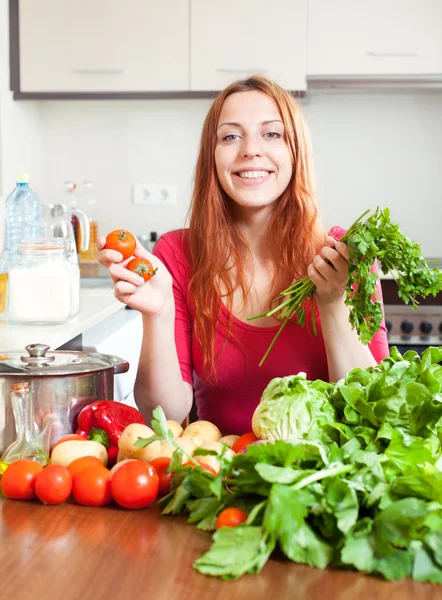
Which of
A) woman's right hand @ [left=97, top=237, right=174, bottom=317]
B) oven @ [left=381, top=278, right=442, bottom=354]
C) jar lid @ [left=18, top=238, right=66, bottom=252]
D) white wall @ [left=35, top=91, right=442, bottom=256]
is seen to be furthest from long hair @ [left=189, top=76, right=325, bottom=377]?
white wall @ [left=35, top=91, right=442, bottom=256]

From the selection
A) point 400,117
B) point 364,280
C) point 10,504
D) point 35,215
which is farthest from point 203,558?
point 400,117

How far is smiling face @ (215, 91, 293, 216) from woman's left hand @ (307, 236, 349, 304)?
32cm

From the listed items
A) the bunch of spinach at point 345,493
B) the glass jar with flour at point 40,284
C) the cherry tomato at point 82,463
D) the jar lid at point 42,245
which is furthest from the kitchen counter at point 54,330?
the bunch of spinach at point 345,493

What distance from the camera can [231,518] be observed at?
2.68 feet

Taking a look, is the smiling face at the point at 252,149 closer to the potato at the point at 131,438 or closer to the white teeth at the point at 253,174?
the white teeth at the point at 253,174

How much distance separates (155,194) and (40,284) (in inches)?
63.0

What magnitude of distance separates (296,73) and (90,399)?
2.29 metres

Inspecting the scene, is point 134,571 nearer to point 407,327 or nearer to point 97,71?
point 407,327

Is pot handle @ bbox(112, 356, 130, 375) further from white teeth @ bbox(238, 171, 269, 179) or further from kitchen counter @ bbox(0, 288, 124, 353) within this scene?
white teeth @ bbox(238, 171, 269, 179)

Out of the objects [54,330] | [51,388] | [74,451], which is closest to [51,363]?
[51,388]

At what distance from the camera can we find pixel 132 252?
126 cm

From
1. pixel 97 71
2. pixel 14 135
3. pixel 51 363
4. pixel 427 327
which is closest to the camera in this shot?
pixel 51 363

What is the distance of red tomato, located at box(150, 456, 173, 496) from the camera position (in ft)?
3.14

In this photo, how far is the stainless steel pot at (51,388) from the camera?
42.9 inches
